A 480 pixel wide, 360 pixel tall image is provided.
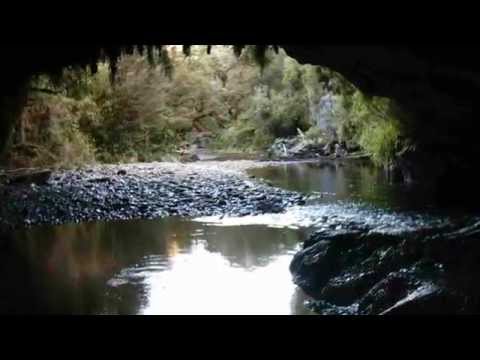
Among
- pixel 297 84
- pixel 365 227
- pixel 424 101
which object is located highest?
pixel 297 84

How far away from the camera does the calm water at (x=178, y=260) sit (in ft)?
24.3

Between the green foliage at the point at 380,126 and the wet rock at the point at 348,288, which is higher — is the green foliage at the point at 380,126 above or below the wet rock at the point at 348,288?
above

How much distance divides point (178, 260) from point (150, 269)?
65 cm

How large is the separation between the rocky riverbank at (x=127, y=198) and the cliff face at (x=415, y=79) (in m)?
2.14

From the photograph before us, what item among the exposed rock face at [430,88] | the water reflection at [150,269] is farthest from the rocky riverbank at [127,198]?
the exposed rock face at [430,88]

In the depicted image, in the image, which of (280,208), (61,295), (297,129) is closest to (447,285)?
(61,295)

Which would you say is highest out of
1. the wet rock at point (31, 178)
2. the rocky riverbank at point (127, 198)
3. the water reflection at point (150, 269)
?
the wet rock at point (31, 178)

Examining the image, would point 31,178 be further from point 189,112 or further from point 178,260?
point 189,112

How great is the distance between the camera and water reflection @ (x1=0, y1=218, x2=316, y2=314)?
7.35 m

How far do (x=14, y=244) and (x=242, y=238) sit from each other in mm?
4409

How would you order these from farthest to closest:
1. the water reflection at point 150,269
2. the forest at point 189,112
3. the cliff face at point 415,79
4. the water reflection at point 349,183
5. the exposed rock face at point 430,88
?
the forest at point 189,112 < the water reflection at point 349,183 < the cliff face at point 415,79 < the exposed rock face at point 430,88 < the water reflection at point 150,269

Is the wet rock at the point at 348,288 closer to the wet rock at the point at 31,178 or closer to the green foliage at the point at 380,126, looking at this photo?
the green foliage at the point at 380,126
